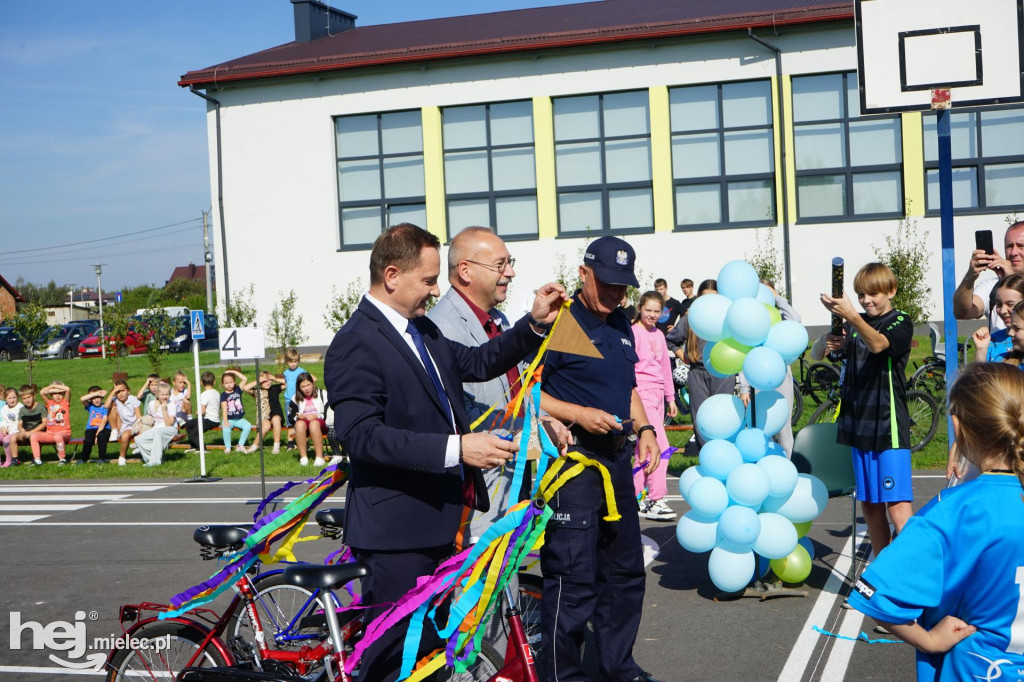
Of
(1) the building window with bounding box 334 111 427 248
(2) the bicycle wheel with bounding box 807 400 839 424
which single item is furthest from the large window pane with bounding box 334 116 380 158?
(2) the bicycle wheel with bounding box 807 400 839 424

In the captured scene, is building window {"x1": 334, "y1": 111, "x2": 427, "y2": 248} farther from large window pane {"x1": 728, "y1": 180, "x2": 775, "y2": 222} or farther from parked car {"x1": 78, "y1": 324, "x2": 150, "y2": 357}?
large window pane {"x1": 728, "y1": 180, "x2": 775, "y2": 222}

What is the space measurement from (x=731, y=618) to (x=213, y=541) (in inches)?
139

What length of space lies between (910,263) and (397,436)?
2287 cm

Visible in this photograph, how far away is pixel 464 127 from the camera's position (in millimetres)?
28703

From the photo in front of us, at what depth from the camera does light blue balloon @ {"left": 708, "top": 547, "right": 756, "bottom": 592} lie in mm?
6559

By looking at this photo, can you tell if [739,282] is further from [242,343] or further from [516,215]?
[516,215]

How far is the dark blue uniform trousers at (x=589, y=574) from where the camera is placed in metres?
4.86

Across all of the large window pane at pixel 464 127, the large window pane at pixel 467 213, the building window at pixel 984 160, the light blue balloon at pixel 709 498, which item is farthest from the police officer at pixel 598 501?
the large window pane at pixel 464 127

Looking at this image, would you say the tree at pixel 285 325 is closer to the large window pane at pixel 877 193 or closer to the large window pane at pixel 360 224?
the large window pane at pixel 360 224

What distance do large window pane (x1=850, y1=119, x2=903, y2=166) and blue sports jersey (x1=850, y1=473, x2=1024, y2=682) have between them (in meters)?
25.3

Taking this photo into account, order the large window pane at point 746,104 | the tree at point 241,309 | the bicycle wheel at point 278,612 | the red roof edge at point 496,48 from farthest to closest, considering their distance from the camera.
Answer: the large window pane at point 746,104 → the tree at point 241,309 → the red roof edge at point 496,48 → the bicycle wheel at point 278,612

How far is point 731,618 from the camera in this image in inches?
254

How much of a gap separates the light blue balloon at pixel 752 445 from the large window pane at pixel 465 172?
74.4 ft

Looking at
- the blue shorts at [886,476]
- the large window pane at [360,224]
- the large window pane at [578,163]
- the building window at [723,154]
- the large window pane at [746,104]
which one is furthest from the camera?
the large window pane at [360,224]
